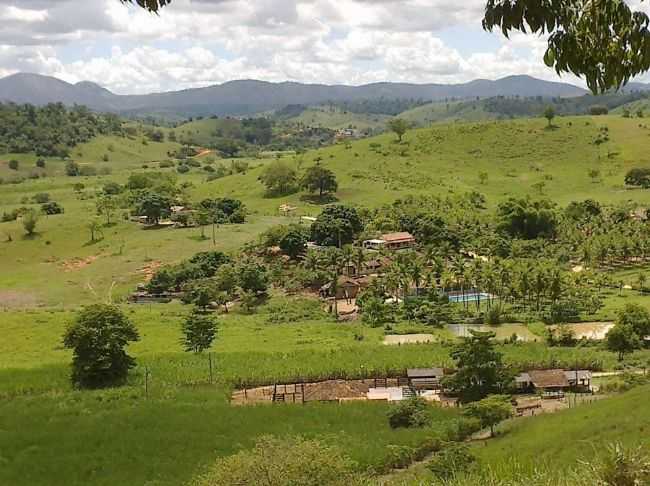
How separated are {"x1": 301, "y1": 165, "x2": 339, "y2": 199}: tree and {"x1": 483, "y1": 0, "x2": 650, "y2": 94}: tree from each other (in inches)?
3570

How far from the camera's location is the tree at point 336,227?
234 ft

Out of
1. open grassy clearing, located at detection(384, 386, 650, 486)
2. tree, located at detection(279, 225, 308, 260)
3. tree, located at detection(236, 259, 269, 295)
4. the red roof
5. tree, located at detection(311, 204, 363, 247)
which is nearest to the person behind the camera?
open grassy clearing, located at detection(384, 386, 650, 486)

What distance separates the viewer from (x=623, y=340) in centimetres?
→ 4219

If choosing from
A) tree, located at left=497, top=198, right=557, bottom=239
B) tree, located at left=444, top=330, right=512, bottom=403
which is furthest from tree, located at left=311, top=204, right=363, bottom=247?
tree, located at left=444, top=330, right=512, bottom=403

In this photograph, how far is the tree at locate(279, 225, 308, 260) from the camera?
68.2 meters

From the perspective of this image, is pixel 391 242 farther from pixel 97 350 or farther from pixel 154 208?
pixel 97 350

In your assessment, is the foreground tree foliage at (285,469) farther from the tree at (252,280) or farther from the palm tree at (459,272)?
the tree at (252,280)

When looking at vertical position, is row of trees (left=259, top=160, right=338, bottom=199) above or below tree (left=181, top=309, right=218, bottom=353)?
above

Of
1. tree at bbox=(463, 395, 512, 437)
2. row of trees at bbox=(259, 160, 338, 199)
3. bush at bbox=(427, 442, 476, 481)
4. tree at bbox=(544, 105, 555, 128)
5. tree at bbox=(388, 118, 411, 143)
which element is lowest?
tree at bbox=(463, 395, 512, 437)

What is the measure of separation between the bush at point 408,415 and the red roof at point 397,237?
38.0m

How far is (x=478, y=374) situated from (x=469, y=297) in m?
22.3

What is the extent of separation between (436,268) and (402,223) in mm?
19004

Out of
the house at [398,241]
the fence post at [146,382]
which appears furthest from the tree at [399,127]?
the fence post at [146,382]

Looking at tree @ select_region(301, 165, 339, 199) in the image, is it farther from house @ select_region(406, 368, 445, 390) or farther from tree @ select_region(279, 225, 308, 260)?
house @ select_region(406, 368, 445, 390)
